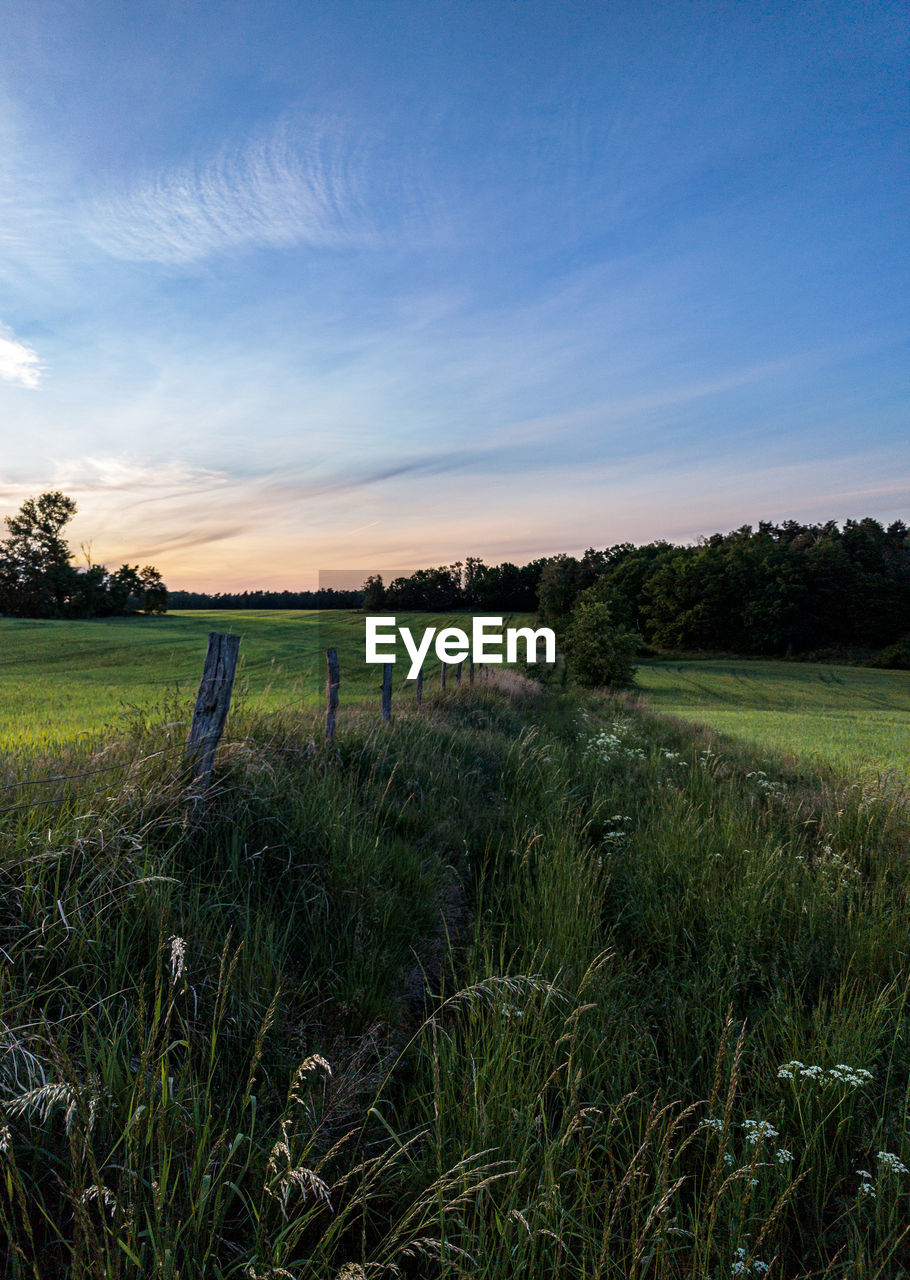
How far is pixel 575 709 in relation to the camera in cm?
1714

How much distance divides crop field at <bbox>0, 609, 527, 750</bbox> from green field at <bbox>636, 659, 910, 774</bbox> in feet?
31.2

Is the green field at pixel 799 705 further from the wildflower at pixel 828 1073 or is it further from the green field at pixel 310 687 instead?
the wildflower at pixel 828 1073

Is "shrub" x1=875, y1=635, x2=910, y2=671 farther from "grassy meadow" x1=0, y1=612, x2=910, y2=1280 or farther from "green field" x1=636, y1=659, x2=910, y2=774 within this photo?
"grassy meadow" x1=0, y1=612, x2=910, y2=1280

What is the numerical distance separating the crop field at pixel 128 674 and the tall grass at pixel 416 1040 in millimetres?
2314

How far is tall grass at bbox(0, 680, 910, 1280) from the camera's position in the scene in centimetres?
185

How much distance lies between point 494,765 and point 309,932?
15.1ft

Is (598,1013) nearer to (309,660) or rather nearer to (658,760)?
(658,760)

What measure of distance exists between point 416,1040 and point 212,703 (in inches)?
101

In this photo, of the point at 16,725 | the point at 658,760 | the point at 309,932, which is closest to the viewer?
the point at 309,932

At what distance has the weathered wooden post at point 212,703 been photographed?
13.8ft

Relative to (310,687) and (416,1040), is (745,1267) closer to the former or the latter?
(416,1040)

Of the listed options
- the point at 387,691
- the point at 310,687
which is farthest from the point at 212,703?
the point at 310,687

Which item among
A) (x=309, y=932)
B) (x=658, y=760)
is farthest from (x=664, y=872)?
(x=658, y=760)

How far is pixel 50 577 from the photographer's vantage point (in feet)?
229
